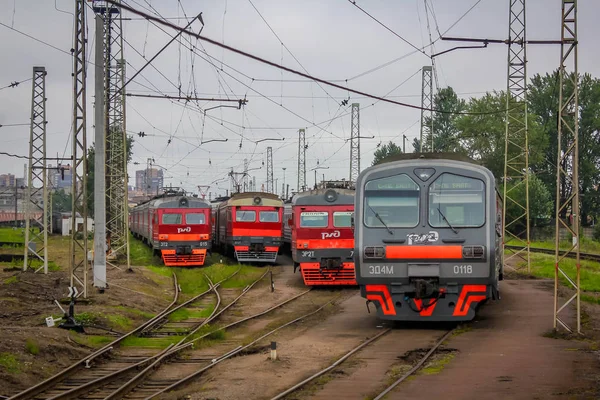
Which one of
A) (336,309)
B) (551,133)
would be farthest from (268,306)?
(551,133)

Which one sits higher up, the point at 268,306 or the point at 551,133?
the point at 551,133

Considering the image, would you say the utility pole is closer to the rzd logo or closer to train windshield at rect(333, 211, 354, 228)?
the rzd logo

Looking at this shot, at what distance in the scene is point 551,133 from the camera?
80.5m

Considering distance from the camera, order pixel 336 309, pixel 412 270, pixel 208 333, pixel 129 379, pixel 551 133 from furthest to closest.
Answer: pixel 551 133, pixel 336 309, pixel 208 333, pixel 412 270, pixel 129 379

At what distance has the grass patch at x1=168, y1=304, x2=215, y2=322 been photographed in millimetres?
19594

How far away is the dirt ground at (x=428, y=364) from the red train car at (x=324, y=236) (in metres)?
6.83

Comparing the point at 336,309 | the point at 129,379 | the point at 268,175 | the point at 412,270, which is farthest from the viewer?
the point at 268,175

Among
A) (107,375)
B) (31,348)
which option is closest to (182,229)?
(31,348)

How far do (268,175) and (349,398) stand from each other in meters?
60.0

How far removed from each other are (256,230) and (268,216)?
2.53 ft

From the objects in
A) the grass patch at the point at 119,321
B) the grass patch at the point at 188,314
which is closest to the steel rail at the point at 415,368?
the grass patch at the point at 188,314

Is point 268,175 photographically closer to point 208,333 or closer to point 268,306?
point 268,306

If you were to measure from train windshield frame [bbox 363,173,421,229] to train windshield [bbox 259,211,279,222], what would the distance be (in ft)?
58.8

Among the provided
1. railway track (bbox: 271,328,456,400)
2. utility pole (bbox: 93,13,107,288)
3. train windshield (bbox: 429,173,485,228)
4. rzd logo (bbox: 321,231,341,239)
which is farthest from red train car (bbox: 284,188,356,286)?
train windshield (bbox: 429,173,485,228)
